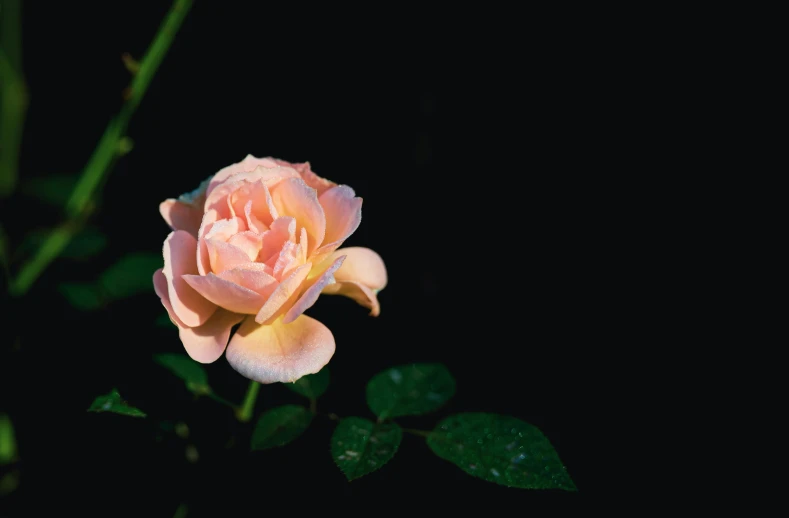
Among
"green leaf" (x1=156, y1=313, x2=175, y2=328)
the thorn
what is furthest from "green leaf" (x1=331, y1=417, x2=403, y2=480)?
the thorn

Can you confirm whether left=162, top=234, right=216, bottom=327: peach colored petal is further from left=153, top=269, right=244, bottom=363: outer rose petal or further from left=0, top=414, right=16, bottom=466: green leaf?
left=0, top=414, right=16, bottom=466: green leaf

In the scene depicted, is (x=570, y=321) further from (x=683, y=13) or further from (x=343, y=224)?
(x=343, y=224)

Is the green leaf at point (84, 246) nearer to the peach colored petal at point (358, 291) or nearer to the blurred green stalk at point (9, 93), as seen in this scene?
the blurred green stalk at point (9, 93)

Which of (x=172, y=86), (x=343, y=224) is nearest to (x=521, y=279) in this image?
(x=343, y=224)

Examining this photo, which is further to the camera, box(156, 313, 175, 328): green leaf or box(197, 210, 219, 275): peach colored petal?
box(156, 313, 175, 328): green leaf

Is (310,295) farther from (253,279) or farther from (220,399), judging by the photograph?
(220,399)

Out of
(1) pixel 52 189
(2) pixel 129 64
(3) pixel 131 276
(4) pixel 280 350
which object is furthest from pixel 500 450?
(1) pixel 52 189

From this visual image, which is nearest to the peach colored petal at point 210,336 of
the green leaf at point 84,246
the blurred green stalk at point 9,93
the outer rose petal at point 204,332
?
the outer rose petal at point 204,332
